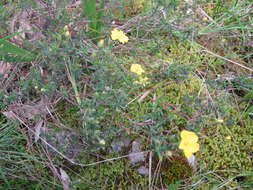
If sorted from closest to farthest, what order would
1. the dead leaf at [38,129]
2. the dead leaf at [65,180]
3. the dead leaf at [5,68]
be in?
the dead leaf at [65,180] → the dead leaf at [38,129] → the dead leaf at [5,68]

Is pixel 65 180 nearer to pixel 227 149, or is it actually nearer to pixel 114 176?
pixel 114 176

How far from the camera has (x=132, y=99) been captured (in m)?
2.00

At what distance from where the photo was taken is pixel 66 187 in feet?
5.87

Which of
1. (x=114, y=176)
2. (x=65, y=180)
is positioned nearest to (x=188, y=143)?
(x=114, y=176)

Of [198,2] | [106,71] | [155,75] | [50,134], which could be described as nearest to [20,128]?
[50,134]

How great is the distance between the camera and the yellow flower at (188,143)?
1546 mm

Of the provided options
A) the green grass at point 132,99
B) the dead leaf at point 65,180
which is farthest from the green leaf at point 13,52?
the dead leaf at point 65,180

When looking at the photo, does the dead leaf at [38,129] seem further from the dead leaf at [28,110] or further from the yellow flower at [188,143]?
the yellow flower at [188,143]

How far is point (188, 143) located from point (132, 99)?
1.99 feet

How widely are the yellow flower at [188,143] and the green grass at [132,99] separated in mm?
56

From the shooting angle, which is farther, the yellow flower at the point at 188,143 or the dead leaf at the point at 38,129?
the dead leaf at the point at 38,129

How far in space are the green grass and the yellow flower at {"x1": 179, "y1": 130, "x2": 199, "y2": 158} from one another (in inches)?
2.2

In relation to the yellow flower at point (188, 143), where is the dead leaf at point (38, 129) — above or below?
below

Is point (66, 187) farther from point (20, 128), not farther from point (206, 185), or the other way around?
point (206, 185)
